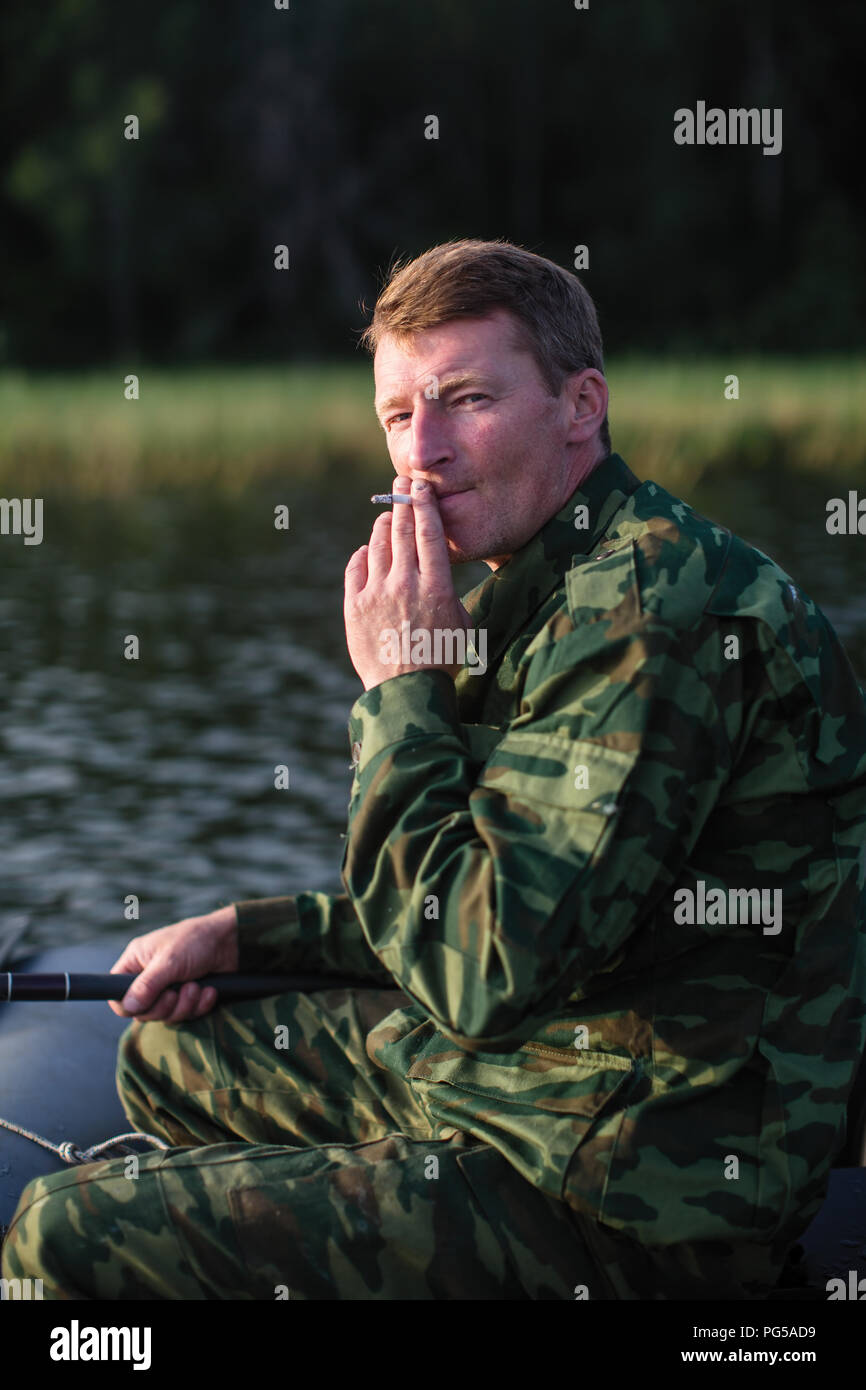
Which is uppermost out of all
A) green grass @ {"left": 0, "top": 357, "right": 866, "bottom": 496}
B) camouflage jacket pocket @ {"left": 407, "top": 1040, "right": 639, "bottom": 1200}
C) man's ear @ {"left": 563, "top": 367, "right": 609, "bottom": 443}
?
green grass @ {"left": 0, "top": 357, "right": 866, "bottom": 496}

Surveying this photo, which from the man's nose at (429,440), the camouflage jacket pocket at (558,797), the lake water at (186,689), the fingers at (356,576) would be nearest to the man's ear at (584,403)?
the man's nose at (429,440)

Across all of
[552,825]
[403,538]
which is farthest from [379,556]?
[552,825]

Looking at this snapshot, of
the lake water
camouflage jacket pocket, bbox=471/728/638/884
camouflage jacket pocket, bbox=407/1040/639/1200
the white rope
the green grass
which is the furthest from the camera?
the green grass

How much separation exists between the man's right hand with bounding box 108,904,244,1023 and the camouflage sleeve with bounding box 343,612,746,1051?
72cm

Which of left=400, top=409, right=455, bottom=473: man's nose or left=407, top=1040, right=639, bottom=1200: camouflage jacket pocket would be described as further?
left=400, top=409, right=455, bottom=473: man's nose

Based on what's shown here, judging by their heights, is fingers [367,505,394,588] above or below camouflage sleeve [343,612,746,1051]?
above

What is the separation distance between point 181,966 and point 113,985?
0.10 m

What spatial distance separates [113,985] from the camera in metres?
2.43

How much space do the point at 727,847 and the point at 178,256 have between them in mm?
34478

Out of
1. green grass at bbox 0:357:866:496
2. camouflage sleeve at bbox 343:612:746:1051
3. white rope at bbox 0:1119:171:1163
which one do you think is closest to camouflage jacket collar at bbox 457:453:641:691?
camouflage sleeve at bbox 343:612:746:1051

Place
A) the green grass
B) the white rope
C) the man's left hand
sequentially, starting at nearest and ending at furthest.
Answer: the man's left hand, the white rope, the green grass

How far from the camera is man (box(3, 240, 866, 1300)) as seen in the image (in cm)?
168

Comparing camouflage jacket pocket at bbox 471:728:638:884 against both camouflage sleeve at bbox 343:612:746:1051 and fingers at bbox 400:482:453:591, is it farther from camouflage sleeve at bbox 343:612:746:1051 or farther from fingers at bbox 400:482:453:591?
fingers at bbox 400:482:453:591

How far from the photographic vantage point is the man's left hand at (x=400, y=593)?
6.19 feet
